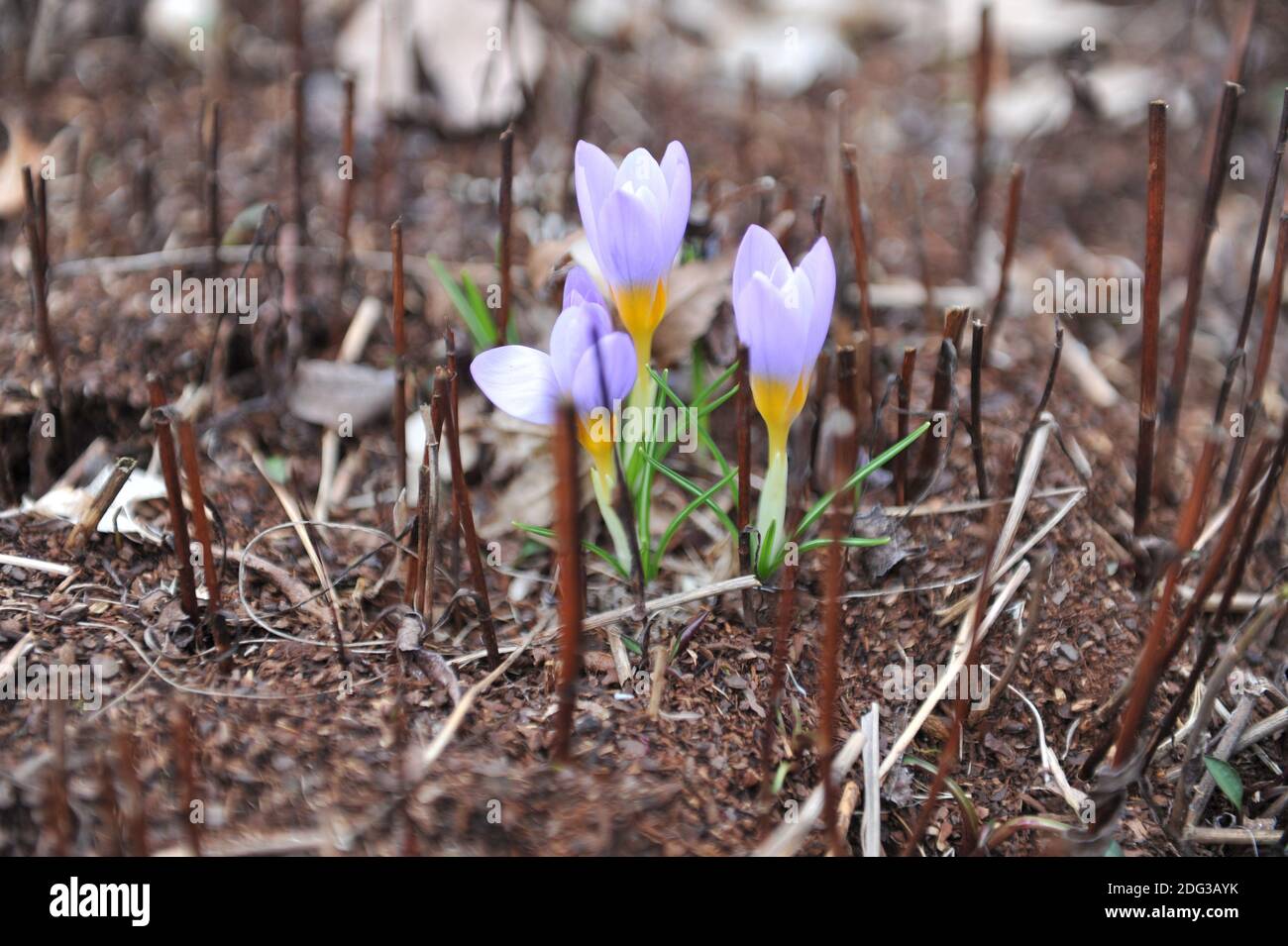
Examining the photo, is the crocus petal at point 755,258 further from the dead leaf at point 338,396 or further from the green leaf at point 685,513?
the dead leaf at point 338,396

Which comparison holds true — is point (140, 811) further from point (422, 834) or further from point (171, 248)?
point (171, 248)

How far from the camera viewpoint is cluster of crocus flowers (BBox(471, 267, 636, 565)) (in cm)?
139

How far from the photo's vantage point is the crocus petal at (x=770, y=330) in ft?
4.51

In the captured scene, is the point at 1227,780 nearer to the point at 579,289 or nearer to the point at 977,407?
the point at 977,407

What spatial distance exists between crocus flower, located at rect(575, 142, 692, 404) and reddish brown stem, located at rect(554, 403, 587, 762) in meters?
0.32

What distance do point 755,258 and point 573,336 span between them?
27 centimetres

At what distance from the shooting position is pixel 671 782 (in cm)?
144

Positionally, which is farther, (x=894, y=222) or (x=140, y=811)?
(x=894, y=222)

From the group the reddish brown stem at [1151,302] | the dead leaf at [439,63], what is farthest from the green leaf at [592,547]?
the dead leaf at [439,63]
